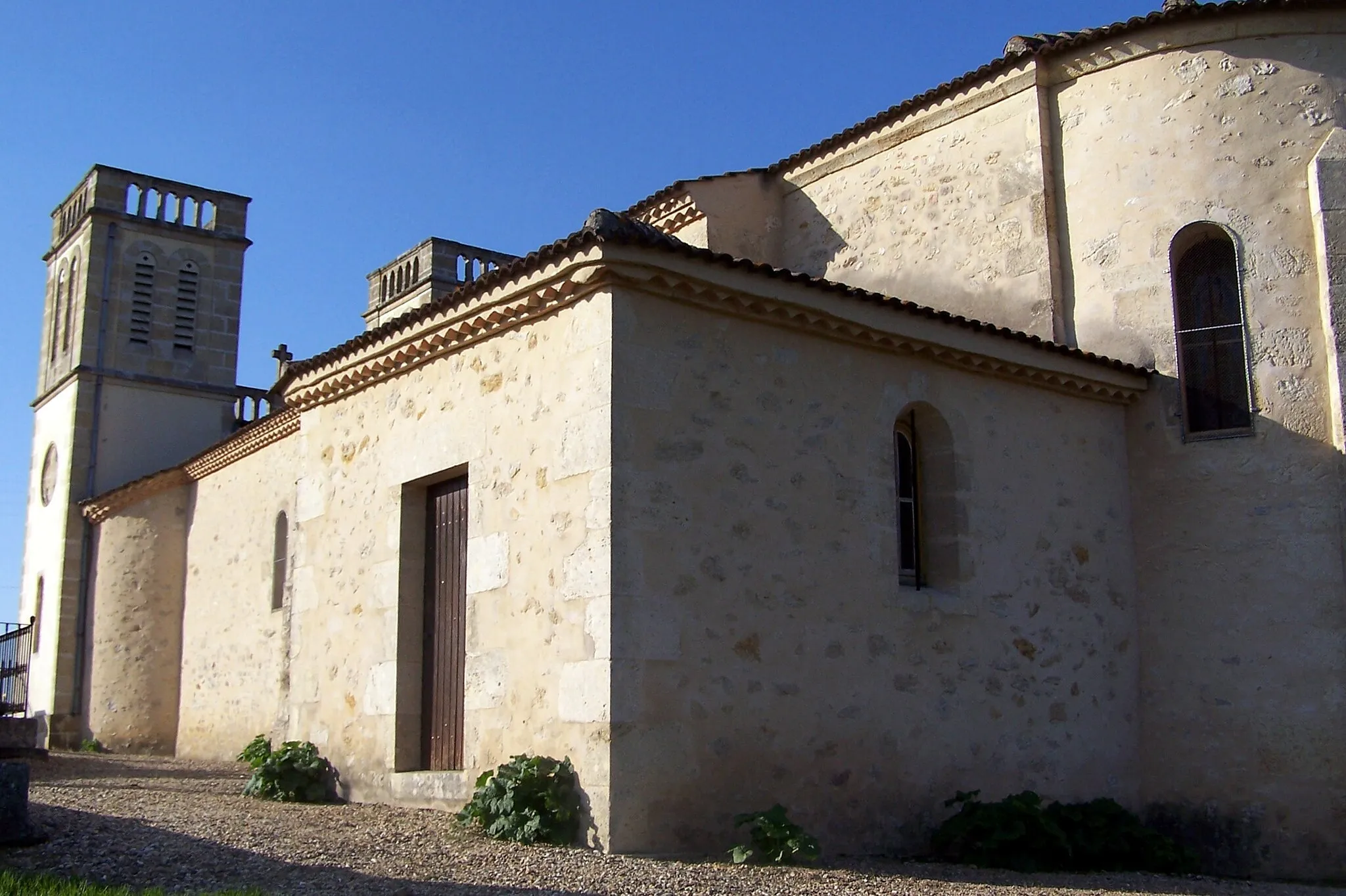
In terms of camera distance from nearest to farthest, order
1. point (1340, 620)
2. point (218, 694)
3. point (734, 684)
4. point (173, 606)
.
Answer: point (734, 684) → point (1340, 620) → point (218, 694) → point (173, 606)

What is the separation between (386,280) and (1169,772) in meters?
18.5

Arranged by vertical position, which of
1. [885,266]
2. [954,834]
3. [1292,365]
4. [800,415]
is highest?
[885,266]

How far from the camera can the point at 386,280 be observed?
83.6 feet

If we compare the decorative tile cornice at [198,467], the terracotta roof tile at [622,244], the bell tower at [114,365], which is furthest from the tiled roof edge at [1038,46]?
the bell tower at [114,365]

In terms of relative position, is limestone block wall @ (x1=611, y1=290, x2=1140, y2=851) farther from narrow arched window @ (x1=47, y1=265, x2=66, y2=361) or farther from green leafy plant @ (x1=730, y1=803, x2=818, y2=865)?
narrow arched window @ (x1=47, y1=265, x2=66, y2=361)

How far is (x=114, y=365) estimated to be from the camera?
71.6 ft

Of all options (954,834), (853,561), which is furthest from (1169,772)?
(853,561)

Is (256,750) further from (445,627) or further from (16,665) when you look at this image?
(16,665)

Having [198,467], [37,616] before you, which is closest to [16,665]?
[37,616]

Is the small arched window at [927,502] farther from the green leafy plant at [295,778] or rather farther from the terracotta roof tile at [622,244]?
the green leafy plant at [295,778]

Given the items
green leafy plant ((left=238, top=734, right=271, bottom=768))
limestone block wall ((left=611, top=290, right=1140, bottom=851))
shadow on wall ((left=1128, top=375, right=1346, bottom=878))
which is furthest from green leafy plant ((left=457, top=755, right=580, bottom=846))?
shadow on wall ((left=1128, top=375, right=1346, bottom=878))

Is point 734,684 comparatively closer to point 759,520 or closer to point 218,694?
point 759,520

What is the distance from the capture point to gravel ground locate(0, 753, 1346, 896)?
21.8ft

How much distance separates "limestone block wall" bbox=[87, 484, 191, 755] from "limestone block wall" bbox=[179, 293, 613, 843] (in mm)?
8355
